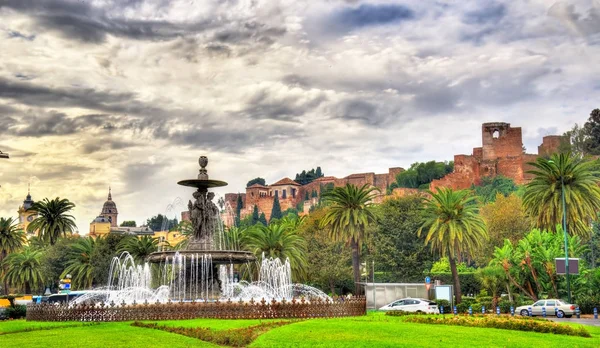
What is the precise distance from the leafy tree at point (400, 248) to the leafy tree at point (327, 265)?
3.05 meters

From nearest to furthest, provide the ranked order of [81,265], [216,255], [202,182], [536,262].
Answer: [216,255] < [202,182] < [536,262] < [81,265]

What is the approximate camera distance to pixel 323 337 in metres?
20.0

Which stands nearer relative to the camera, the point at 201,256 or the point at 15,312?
the point at 201,256

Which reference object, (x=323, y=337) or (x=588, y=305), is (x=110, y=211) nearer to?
(x=588, y=305)

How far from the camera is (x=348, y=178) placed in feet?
564

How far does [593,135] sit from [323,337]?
95.1m

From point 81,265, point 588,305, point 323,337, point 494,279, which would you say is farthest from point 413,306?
point 81,265

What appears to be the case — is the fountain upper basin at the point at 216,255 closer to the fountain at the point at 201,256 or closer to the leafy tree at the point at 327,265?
the fountain at the point at 201,256

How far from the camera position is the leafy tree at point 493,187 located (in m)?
117

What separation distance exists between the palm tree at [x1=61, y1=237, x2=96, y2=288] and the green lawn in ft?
131

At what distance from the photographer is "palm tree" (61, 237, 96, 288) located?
6353cm

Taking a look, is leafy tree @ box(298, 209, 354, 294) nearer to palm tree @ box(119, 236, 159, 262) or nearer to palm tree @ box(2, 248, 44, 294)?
palm tree @ box(119, 236, 159, 262)

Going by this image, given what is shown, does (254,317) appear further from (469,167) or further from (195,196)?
(469,167)

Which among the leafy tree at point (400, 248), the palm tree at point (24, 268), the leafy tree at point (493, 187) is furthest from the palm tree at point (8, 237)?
the leafy tree at point (493, 187)
